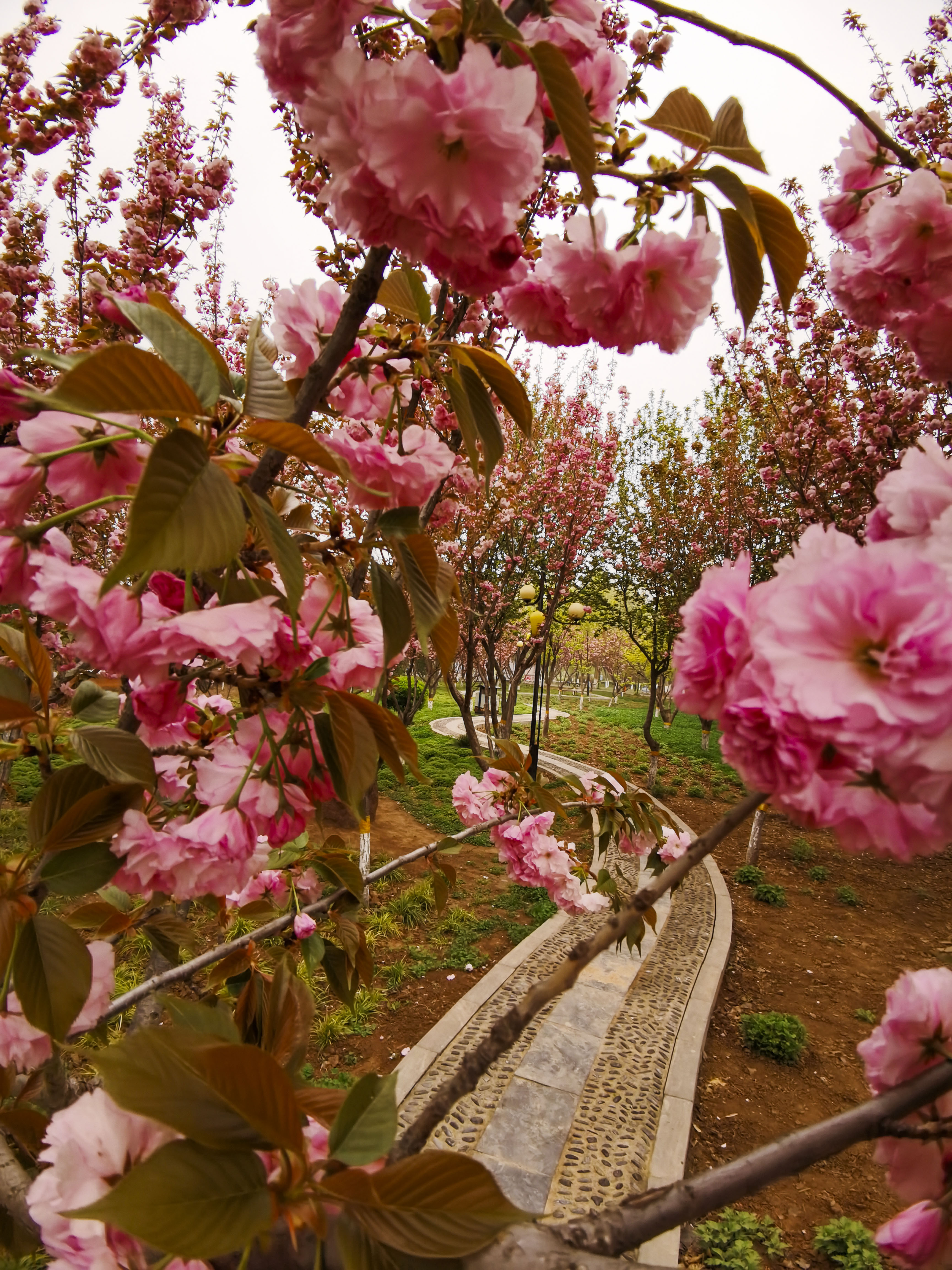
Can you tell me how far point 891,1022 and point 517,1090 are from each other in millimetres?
3375

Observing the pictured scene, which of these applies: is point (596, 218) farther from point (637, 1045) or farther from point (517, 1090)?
point (637, 1045)

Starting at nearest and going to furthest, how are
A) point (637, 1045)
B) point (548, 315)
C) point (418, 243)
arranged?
point (418, 243)
point (548, 315)
point (637, 1045)

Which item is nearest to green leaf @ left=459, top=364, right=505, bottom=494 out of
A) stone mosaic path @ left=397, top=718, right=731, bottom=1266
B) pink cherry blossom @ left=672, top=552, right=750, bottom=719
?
pink cherry blossom @ left=672, top=552, right=750, bottom=719

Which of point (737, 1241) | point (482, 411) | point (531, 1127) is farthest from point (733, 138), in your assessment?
point (531, 1127)

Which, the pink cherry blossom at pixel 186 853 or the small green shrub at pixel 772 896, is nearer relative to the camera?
the pink cherry blossom at pixel 186 853

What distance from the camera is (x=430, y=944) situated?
4684 millimetres

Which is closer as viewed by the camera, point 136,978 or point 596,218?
point 596,218

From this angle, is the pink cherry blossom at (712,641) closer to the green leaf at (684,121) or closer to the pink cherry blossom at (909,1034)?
the pink cherry blossom at (909,1034)

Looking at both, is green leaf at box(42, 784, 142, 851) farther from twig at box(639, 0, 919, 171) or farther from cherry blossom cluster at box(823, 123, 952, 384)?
cherry blossom cluster at box(823, 123, 952, 384)

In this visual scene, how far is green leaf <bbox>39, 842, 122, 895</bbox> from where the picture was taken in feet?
2.42

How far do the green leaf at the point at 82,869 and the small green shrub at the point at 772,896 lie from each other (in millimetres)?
6523

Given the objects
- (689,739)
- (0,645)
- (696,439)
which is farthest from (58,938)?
(689,739)

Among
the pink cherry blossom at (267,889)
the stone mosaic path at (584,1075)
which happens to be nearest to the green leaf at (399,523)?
the pink cherry blossom at (267,889)

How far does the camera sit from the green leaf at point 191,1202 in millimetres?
352
